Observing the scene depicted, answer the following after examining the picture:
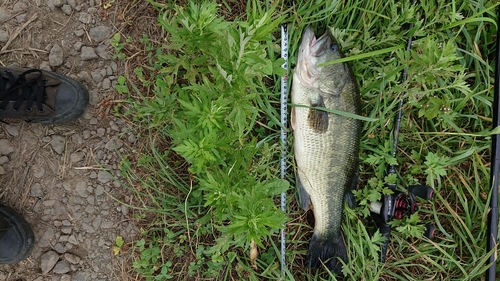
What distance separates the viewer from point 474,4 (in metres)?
2.77

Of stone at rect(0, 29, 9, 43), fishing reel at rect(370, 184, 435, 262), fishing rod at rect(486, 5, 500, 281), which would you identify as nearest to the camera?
fishing rod at rect(486, 5, 500, 281)

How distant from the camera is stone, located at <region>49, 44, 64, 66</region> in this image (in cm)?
282

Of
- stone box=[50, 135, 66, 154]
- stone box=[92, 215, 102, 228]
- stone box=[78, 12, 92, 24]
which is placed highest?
stone box=[78, 12, 92, 24]

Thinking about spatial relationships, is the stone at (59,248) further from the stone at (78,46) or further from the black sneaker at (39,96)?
the stone at (78,46)

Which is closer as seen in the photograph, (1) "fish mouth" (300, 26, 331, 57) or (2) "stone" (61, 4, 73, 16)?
(1) "fish mouth" (300, 26, 331, 57)

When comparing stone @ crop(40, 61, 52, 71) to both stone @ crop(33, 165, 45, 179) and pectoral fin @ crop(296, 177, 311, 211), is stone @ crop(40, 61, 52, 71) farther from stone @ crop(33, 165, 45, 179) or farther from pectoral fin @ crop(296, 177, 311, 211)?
pectoral fin @ crop(296, 177, 311, 211)

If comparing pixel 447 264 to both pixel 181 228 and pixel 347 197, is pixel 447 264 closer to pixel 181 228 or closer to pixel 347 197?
pixel 347 197

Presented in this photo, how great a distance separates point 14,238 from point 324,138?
2319 mm

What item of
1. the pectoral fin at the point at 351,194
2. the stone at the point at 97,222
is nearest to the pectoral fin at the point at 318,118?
the pectoral fin at the point at 351,194

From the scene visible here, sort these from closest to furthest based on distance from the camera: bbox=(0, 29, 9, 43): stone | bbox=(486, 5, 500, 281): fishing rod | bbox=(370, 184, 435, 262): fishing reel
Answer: bbox=(486, 5, 500, 281): fishing rod, bbox=(370, 184, 435, 262): fishing reel, bbox=(0, 29, 9, 43): stone

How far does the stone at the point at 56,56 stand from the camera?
9.24 ft

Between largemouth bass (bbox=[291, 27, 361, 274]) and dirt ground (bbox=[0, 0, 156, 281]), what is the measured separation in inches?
47.8

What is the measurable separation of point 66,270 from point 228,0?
92.3 inches

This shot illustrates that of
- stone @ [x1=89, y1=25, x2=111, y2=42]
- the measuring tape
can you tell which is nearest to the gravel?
stone @ [x1=89, y1=25, x2=111, y2=42]
